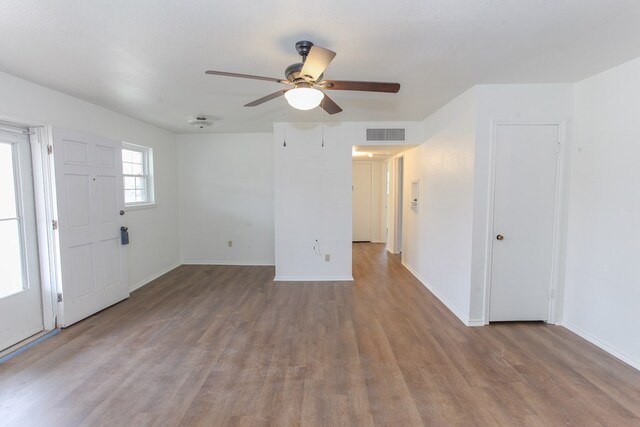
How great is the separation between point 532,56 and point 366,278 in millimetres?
3431

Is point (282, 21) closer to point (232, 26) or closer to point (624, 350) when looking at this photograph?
point (232, 26)

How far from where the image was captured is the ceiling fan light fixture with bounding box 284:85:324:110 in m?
1.93

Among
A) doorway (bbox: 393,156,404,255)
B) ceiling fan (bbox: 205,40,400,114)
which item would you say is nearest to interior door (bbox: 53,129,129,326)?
ceiling fan (bbox: 205,40,400,114)

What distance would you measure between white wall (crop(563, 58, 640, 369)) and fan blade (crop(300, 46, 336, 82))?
8.39ft

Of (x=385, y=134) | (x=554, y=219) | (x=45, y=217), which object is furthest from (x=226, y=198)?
(x=554, y=219)

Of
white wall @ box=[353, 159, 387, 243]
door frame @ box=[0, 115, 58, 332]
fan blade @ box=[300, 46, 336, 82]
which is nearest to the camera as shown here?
fan blade @ box=[300, 46, 336, 82]

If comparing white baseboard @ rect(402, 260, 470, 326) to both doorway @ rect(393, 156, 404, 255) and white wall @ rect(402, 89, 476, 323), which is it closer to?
white wall @ rect(402, 89, 476, 323)

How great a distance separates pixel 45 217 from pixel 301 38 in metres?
3.05

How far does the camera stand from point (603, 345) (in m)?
2.57

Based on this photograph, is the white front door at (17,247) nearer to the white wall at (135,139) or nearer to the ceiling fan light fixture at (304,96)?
the white wall at (135,139)

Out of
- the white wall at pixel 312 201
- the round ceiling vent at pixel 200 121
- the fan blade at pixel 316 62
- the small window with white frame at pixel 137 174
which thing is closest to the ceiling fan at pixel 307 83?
the fan blade at pixel 316 62

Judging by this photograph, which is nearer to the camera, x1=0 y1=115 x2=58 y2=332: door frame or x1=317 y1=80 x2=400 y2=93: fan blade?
x1=317 y1=80 x2=400 y2=93: fan blade

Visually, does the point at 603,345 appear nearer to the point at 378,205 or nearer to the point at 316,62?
the point at 316,62

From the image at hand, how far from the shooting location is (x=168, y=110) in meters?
3.65
